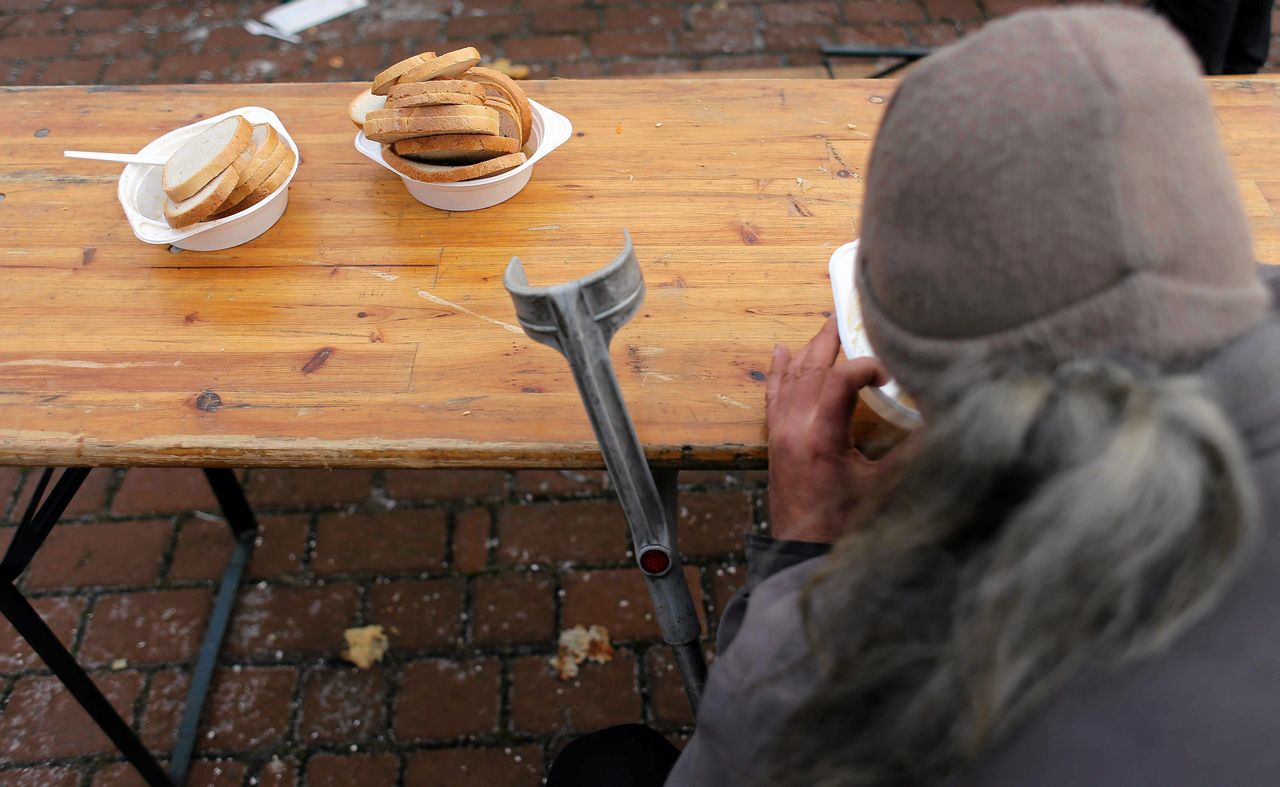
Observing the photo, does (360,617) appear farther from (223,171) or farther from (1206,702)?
(1206,702)

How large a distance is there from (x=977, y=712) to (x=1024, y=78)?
48 cm

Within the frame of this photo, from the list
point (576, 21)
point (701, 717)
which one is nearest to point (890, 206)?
point (701, 717)

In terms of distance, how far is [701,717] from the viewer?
0.97 meters

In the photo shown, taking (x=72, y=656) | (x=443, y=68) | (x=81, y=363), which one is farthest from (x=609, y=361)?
(x=72, y=656)

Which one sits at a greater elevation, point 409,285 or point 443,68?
point 443,68

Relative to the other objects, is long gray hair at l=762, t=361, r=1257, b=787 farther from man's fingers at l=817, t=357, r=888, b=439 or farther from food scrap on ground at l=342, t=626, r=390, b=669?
food scrap on ground at l=342, t=626, r=390, b=669

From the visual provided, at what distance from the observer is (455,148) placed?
1.43 meters

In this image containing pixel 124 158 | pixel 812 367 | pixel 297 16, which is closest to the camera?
pixel 812 367

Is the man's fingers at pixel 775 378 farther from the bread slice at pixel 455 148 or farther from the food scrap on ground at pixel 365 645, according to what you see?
the food scrap on ground at pixel 365 645

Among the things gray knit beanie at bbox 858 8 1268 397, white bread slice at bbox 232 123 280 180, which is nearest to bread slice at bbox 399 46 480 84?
white bread slice at bbox 232 123 280 180

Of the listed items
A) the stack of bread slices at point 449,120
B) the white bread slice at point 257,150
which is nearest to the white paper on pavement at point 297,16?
the white bread slice at point 257,150

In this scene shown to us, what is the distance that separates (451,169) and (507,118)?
13 cm

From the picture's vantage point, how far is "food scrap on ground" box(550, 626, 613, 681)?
2.14 metres

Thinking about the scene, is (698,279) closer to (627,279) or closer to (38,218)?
(627,279)
